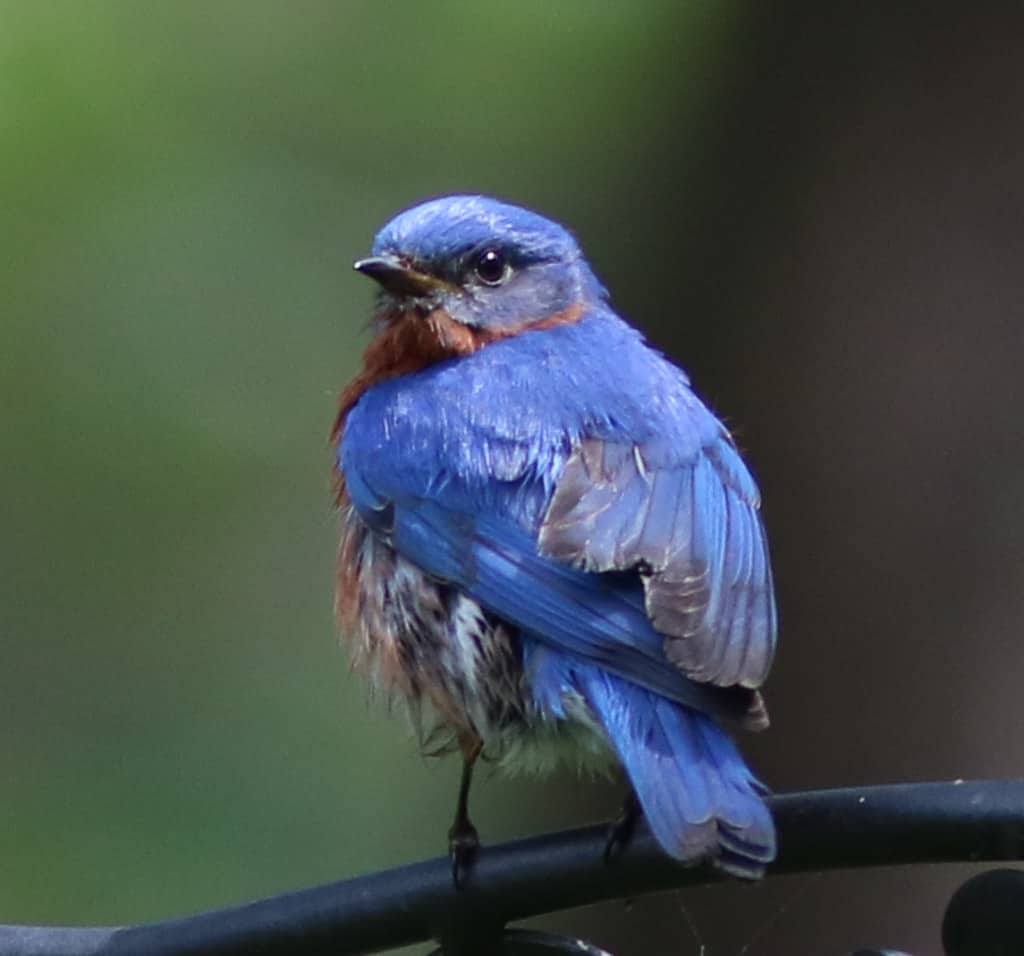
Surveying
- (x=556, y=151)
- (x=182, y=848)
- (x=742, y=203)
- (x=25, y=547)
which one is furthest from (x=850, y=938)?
(x=25, y=547)

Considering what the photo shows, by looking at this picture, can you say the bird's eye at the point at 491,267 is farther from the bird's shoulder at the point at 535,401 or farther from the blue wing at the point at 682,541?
the blue wing at the point at 682,541

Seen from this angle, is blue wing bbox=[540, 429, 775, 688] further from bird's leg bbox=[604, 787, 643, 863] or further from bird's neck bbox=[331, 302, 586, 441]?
bird's neck bbox=[331, 302, 586, 441]

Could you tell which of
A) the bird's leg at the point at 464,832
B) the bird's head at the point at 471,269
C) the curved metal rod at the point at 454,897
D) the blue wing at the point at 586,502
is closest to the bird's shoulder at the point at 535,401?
the blue wing at the point at 586,502

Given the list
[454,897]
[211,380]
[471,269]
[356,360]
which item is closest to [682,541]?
[454,897]

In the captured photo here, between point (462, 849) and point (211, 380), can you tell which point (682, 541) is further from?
point (211, 380)

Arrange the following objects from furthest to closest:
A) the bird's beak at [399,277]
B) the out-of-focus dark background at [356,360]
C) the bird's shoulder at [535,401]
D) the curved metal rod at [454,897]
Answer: the out-of-focus dark background at [356,360] < the bird's beak at [399,277] < the bird's shoulder at [535,401] < the curved metal rod at [454,897]

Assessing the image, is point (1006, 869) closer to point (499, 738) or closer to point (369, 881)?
point (369, 881)
